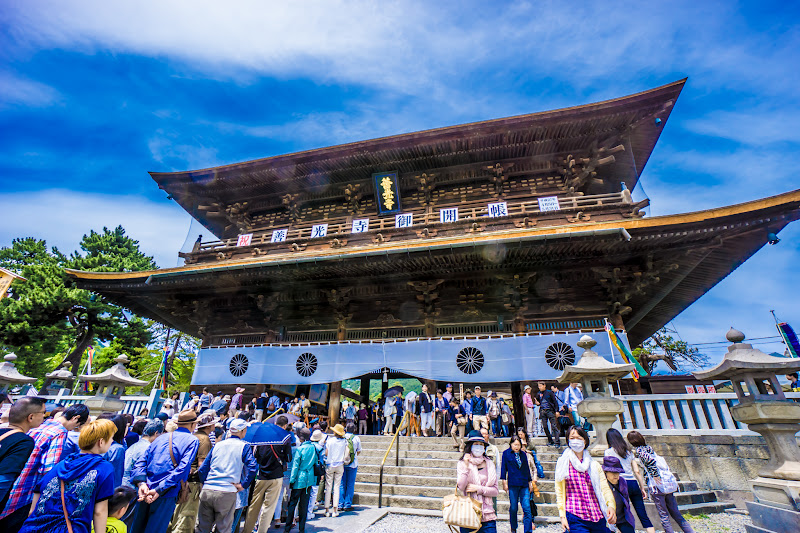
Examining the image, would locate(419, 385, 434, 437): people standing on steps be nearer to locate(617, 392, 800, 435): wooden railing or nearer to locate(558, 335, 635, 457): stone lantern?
locate(558, 335, 635, 457): stone lantern

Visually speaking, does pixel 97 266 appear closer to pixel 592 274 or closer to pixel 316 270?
pixel 316 270

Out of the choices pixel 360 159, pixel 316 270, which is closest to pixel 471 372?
pixel 316 270

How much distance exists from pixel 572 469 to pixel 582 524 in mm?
505

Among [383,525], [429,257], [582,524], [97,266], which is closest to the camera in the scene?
[582,524]

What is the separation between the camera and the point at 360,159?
13648 millimetres

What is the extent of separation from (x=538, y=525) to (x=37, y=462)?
6679 mm

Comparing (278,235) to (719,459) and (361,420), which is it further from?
(719,459)

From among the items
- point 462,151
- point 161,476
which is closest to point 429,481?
point 161,476

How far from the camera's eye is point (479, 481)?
411 centimetres

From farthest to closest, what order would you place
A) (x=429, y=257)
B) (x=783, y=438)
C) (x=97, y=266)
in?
(x=97, y=266), (x=429, y=257), (x=783, y=438)

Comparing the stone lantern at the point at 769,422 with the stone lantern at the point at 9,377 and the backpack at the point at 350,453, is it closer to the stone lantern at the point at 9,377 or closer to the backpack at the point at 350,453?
the backpack at the point at 350,453

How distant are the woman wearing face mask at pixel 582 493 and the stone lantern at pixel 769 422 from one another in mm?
2844

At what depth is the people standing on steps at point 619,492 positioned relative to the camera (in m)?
4.29

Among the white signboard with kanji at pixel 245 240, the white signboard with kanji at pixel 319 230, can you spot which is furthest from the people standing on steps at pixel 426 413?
the white signboard with kanji at pixel 245 240
